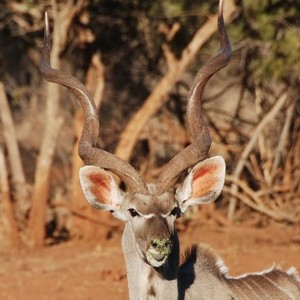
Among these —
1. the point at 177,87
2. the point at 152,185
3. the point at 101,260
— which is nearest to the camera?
the point at 152,185

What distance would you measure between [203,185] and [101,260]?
4.49 m

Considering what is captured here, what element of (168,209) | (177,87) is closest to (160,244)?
(168,209)

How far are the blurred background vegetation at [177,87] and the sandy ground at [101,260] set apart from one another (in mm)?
301

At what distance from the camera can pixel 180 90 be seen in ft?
38.1

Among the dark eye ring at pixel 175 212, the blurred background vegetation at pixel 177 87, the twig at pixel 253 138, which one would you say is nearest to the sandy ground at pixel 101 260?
the blurred background vegetation at pixel 177 87

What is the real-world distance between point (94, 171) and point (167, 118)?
22.2ft

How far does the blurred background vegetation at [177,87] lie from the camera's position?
9.68 meters

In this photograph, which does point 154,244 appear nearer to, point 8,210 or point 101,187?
point 101,187

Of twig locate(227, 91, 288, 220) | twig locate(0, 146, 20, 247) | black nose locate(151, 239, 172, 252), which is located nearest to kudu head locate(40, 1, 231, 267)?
black nose locate(151, 239, 172, 252)

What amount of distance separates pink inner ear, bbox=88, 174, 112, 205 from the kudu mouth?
51 centimetres

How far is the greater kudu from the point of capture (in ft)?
13.8

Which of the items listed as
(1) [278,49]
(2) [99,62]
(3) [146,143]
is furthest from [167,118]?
(1) [278,49]

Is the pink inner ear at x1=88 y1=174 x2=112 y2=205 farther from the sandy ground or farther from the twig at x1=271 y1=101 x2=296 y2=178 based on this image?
the twig at x1=271 y1=101 x2=296 y2=178

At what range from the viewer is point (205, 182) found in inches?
175
